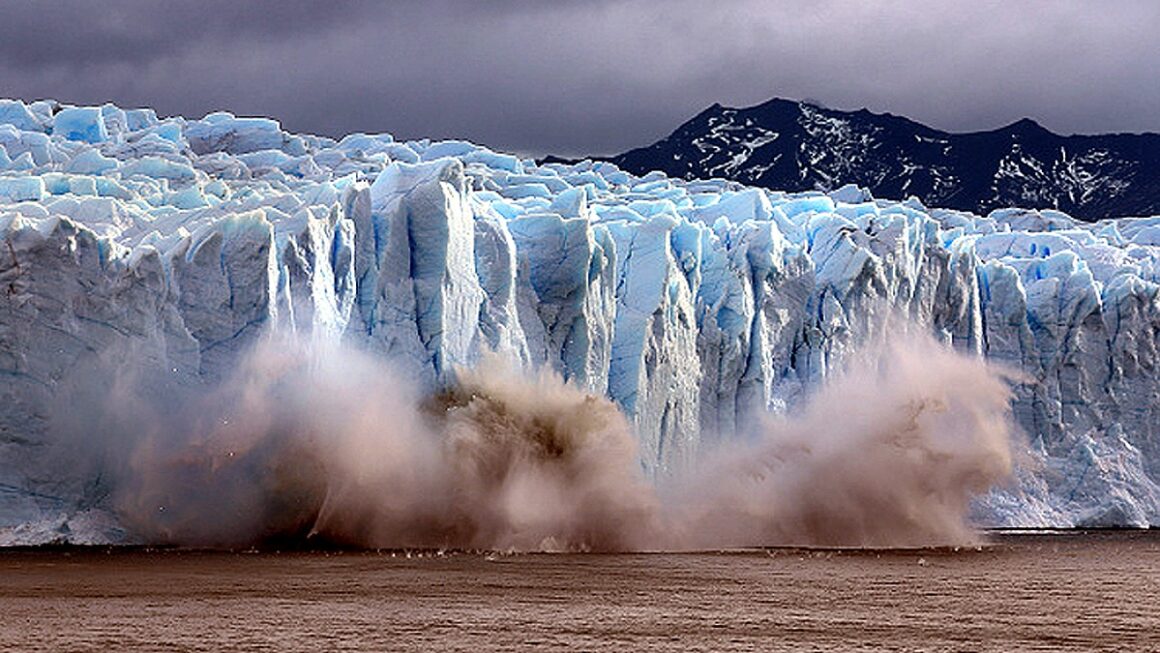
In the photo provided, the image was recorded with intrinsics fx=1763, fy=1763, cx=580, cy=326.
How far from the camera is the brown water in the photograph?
699 inches

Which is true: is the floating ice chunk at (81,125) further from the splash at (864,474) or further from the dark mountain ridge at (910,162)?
the dark mountain ridge at (910,162)

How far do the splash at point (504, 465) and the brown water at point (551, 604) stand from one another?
89cm

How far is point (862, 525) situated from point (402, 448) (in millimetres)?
10568

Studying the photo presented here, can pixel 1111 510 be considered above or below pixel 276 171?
below

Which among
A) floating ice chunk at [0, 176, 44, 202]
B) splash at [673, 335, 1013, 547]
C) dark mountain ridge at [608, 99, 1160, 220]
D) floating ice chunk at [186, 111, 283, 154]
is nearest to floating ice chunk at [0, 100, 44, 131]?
floating ice chunk at [186, 111, 283, 154]

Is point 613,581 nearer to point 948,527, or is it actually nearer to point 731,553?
point 731,553

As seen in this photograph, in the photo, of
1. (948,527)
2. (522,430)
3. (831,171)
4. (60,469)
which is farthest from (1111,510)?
(831,171)

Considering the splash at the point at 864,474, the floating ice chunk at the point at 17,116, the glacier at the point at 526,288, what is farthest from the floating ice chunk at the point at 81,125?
the splash at the point at 864,474

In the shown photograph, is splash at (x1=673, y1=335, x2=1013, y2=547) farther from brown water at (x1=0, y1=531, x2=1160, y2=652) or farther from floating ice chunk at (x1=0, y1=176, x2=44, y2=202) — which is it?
floating ice chunk at (x1=0, y1=176, x2=44, y2=202)

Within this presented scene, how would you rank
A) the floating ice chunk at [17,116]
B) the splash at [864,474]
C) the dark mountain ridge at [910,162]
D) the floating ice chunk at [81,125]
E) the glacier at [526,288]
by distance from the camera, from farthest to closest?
the dark mountain ridge at [910,162]
the floating ice chunk at [81,125]
the floating ice chunk at [17,116]
the splash at [864,474]
the glacier at [526,288]

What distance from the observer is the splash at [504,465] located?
2672 centimetres

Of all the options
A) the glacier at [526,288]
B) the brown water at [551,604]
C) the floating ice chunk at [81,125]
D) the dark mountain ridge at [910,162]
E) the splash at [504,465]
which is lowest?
the brown water at [551,604]

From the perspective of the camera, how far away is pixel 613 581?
79.2 ft

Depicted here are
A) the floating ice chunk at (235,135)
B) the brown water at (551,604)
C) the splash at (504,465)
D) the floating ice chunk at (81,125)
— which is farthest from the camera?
the floating ice chunk at (235,135)
